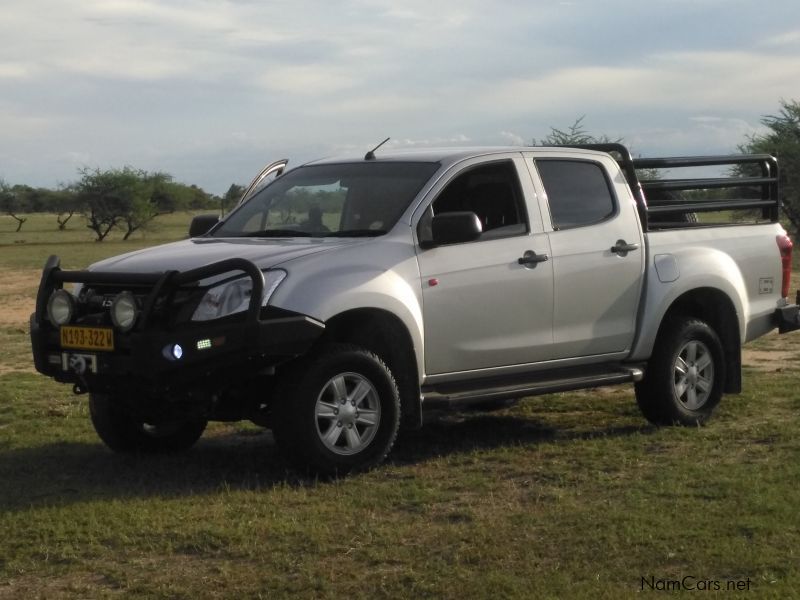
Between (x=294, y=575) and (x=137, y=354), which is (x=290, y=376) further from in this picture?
(x=294, y=575)

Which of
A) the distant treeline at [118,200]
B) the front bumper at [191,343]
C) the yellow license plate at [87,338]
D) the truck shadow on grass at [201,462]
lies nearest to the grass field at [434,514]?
the truck shadow on grass at [201,462]

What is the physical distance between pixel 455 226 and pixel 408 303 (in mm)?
488

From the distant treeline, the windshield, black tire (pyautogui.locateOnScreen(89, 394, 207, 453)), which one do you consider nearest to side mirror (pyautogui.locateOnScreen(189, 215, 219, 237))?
the windshield

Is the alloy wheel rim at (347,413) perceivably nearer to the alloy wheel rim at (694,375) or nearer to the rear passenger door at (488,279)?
the rear passenger door at (488,279)

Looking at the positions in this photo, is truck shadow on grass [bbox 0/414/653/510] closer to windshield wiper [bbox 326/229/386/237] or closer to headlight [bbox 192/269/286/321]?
headlight [bbox 192/269/286/321]

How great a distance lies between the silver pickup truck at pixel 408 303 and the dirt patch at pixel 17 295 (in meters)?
9.90

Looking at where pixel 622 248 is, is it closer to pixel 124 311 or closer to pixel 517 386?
pixel 517 386

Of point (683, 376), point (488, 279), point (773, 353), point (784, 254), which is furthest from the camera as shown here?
point (773, 353)

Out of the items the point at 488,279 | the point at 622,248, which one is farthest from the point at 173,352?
the point at 622,248

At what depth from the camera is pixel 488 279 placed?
773 centimetres

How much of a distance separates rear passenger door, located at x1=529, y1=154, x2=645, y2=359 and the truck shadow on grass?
2.12ft

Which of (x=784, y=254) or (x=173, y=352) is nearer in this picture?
(x=173, y=352)

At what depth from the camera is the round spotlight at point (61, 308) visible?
23.6 ft

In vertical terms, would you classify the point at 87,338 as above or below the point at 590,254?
below
